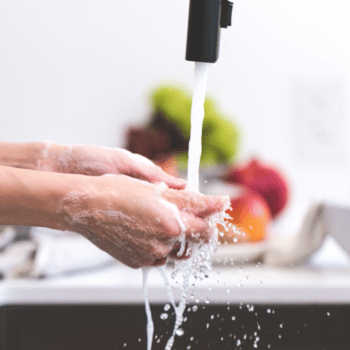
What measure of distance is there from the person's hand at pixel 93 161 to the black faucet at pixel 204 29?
19 cm

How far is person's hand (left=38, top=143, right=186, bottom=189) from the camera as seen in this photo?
531 millimetres

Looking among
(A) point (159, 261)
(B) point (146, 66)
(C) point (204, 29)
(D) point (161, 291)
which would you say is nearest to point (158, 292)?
(D) point (161, 291)

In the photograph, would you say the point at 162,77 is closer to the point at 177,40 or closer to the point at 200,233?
the point at 177,40

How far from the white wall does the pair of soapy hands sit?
694 millimetres

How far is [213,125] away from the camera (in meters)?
0.93

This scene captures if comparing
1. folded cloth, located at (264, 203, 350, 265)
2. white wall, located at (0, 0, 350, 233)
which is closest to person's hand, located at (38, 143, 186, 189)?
folded cloth, located at (264, 203, 350, 265)

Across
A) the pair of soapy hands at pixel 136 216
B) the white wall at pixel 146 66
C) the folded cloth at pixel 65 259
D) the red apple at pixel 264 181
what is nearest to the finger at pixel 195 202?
the pair of soapy hands at pixel 136 216

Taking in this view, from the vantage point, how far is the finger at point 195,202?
0.39 m

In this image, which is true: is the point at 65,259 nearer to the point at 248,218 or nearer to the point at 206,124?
the point at 248,218

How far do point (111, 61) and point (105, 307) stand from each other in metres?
0.71

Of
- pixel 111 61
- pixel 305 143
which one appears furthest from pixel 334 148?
pixel 111 61

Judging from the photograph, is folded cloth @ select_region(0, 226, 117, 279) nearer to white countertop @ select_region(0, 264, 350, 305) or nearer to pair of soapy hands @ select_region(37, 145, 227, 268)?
white countertop @ select_region(0, 264, 350, 305)

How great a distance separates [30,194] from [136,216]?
0.10m

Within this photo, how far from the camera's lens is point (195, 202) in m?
0.40
